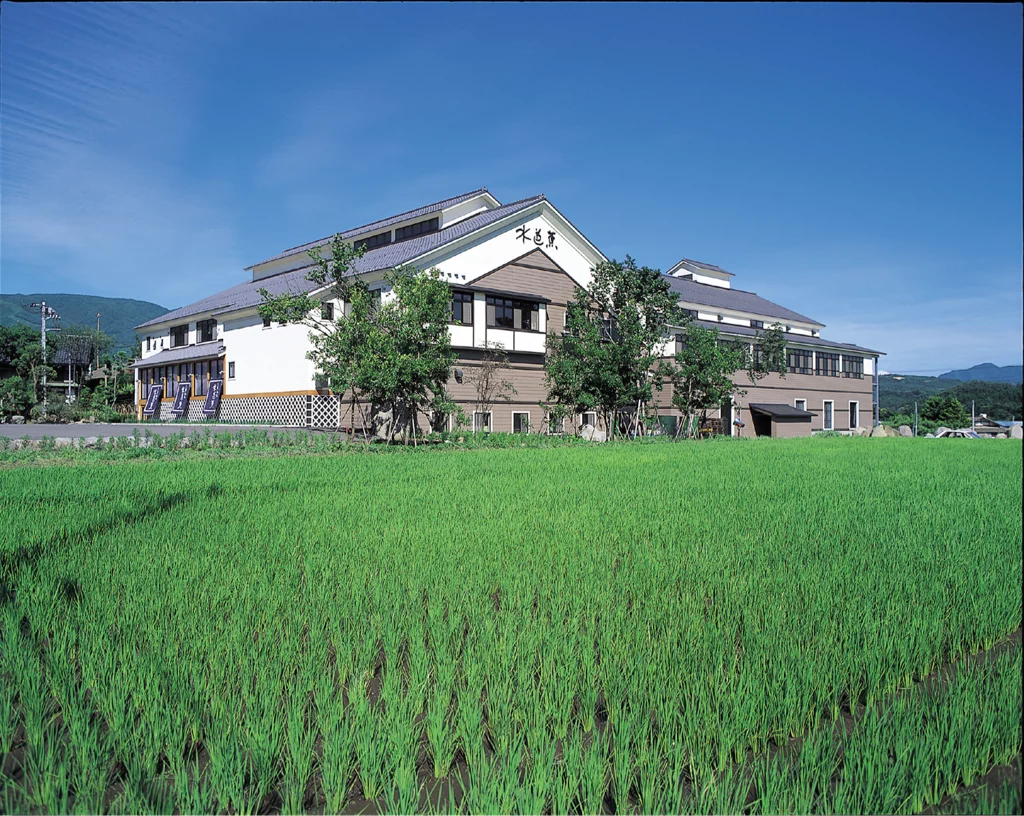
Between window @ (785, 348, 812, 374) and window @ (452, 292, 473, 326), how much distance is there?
17629mm

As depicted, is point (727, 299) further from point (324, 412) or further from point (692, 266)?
point (324, 412)

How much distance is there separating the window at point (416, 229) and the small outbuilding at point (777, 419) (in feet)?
51.3

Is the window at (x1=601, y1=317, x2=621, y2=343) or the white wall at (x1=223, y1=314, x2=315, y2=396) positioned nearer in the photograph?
the white wall at (x1=223, y1=314, x2=315, y2=396)

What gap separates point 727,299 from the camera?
34094 mm

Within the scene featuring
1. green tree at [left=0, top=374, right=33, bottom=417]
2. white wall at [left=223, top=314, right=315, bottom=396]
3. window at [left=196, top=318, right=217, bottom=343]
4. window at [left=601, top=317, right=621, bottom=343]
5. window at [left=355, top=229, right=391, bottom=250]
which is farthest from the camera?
window at [left=196, top=318, right=217, bottom=343]

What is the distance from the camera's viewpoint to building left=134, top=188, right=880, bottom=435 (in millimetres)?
20062

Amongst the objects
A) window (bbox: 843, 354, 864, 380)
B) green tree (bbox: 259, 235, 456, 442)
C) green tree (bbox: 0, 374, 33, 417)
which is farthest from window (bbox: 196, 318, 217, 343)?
window (bbox: 843, 354, 864, 380)

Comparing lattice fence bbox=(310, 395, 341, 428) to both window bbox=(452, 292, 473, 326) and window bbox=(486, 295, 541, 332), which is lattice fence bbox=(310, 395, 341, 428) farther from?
window bbox=(486, 295, 541, 332)

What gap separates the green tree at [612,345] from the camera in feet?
66.3

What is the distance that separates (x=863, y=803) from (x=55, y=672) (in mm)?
2793

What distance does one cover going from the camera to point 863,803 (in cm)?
178

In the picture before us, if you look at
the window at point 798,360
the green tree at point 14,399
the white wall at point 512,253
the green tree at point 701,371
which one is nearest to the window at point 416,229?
the white wall at point 512,253

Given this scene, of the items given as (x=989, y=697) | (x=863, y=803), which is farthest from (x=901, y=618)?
(x=863, y=803)

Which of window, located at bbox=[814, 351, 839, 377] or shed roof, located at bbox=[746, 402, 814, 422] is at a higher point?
window, located at bbox=[814, 351, 839, 377]
